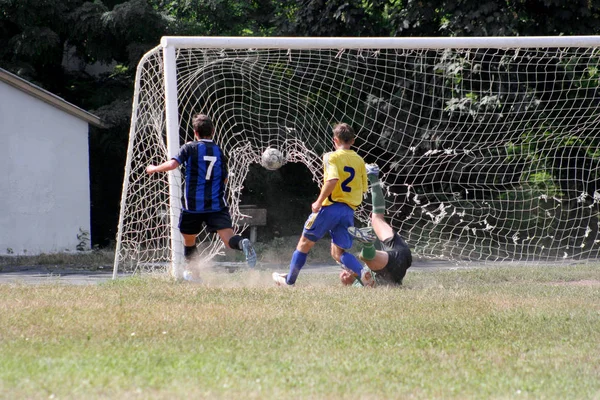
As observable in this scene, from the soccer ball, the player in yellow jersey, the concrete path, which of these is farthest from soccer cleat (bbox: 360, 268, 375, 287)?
the concrete path

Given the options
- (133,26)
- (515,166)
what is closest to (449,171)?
(515,166)

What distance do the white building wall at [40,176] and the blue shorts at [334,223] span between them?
8.49 meters

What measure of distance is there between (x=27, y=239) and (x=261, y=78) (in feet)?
18.9

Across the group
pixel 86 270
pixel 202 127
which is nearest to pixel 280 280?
pixel 202 127

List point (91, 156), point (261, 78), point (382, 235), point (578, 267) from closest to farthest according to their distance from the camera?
point (382, 235) < point (578, 267) < point (261, 78) < point (91, 156)

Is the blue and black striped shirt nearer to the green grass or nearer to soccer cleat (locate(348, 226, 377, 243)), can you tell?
the green grass

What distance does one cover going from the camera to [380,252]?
8227mm

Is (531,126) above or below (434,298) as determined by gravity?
above

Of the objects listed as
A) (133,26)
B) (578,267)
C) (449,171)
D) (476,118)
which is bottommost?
(578,267)

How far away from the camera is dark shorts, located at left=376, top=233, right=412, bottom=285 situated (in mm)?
8320

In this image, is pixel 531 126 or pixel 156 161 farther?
pixel 531 126

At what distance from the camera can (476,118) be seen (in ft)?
45.8

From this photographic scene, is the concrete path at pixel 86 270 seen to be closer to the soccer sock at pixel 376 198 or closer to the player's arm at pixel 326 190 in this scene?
the soccer sock at pixel 376 198

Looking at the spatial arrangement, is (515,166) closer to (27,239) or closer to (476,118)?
(476,118)
